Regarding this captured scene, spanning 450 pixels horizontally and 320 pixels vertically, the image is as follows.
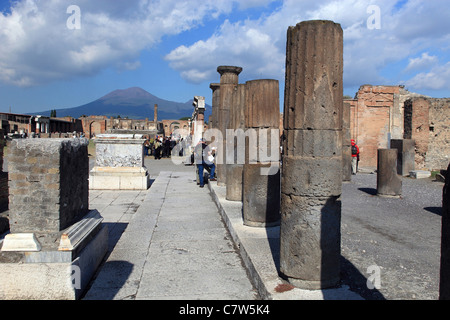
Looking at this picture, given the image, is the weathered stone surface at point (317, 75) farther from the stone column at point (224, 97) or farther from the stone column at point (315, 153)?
the stone column at point (224, 97)

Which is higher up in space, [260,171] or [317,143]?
[317,143]

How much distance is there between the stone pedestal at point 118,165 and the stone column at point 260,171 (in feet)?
19.1

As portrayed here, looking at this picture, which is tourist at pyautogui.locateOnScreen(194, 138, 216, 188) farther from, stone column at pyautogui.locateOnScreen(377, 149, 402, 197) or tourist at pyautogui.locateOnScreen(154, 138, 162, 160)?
tourist at pyautogui.locateOnScreen(154, 138, 162, 160)

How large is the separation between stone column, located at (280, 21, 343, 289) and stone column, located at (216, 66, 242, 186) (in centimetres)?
640

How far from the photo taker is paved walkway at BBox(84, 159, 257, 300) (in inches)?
163

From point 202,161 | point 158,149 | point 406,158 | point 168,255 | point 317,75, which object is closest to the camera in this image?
point 317,75

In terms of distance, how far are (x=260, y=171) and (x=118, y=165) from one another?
6.49m

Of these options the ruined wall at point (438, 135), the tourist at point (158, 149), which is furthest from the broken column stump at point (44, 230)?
the tourist at point (158, 149)

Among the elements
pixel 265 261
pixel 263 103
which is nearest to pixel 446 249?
pixel 265 261

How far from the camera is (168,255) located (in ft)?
17.4

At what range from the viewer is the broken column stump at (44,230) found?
370 centimetres

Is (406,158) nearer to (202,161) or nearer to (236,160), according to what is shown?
(202,161)
